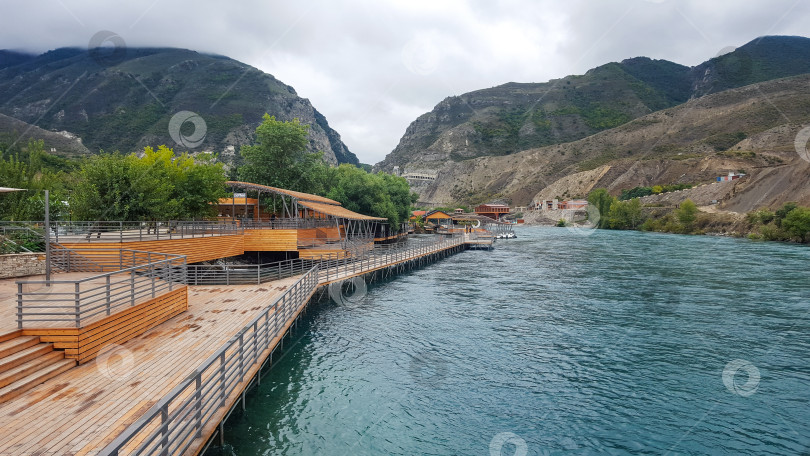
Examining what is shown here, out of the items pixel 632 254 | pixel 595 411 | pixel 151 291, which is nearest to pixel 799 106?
pixel 632 254

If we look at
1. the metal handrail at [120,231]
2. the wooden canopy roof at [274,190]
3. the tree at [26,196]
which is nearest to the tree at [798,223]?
the wooden canopy roof at [274,190]

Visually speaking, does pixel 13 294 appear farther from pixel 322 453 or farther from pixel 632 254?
pixel 632 254

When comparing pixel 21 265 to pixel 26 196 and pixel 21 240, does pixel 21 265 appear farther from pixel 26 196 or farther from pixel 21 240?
pixel 26 196

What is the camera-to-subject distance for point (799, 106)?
118812 mm

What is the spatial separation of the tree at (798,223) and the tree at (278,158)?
2674 inches

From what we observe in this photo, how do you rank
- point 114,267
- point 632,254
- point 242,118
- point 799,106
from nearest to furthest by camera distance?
point 114,267 < point 632,254 < point 799,106 < point 242,118

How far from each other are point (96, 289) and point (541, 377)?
42.4 ft

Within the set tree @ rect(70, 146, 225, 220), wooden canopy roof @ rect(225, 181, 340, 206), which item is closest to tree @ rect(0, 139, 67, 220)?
tree @ rect(70, 146, 225, 220)

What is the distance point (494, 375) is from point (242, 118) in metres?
160

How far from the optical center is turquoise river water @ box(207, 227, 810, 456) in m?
9.65

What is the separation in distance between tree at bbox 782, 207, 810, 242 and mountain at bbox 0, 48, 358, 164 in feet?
335

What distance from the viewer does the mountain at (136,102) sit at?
13100 centimetres

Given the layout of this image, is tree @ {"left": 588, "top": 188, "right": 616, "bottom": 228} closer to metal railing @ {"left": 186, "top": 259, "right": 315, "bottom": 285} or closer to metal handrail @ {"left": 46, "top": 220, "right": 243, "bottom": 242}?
metal railing @ {"left": 186, "top": 259, "right": 315, "bottom": 285}

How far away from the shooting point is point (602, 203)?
111562 mm
